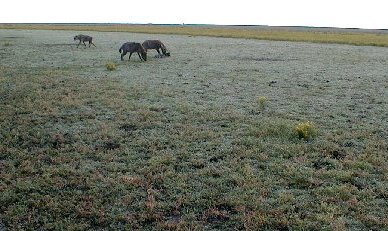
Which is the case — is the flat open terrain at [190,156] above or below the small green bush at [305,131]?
below

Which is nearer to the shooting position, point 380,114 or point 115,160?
point 115,160

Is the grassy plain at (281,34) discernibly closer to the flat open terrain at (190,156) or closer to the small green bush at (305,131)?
the flat open terrain at (190,156)

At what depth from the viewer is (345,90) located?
54.7 ft

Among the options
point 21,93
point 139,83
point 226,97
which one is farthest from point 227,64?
point 21,93

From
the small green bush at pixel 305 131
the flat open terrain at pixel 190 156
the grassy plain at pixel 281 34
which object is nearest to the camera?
the flat open terrain at pixel 190 156

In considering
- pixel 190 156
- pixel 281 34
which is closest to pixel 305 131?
pixel 190 156

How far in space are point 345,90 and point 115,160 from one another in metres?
11.5

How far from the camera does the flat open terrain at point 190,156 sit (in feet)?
20.8

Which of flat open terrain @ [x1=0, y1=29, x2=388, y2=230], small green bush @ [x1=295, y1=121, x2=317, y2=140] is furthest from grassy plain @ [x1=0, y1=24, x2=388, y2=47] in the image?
small green bush @ [x1=295, y1=121, x2=317, y2=140]

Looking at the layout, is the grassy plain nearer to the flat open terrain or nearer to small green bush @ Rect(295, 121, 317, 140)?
the flat open terrain

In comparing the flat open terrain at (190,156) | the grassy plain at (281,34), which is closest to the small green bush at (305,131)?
the flat open terrain at (190,156)

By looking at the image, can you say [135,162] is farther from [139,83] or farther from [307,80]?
[307,80]

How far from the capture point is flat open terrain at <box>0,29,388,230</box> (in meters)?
6.34

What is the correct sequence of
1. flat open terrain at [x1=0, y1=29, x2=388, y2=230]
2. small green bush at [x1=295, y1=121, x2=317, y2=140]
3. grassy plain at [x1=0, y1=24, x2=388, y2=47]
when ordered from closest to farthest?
1. flat open terrain at [x1=0, y1=29, x2=388, y2=230]
2. small green bush at [x1=295, y1=121, x2=317, y2=140]
3. grassy plain at [x1=0, y1=24, x2=388, y2=47]
